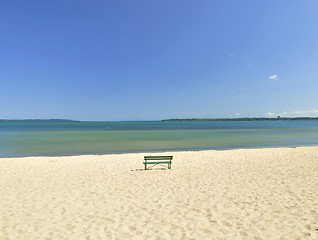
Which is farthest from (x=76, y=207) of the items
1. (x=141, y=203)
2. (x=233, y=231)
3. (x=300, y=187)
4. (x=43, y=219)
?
(x=300, y=187)

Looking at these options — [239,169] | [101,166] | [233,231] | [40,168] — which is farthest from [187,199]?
[40,168]

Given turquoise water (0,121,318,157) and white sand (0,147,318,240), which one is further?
turquoise water (0,121,318,157)

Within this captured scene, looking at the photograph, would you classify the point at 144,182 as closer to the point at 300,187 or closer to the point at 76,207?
the point at 76,207

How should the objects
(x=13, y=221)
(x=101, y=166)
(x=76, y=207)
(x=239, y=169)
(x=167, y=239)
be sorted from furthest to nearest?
(x=101, y=166) < (x=239, y=169) < (x=76, y=207) < (x=13, y=221) < (x=167, y=239)

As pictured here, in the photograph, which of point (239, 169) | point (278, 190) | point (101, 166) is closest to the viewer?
point (278, 190)

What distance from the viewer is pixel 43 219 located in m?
6.03

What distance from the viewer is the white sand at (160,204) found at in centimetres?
533

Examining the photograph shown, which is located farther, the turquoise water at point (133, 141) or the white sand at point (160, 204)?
the turquoise water at point (133, 141)

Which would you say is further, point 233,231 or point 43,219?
point 43,219

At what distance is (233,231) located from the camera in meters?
5.32

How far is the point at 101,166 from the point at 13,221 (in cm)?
807

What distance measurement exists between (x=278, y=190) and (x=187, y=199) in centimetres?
428

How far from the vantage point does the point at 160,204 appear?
280 inches

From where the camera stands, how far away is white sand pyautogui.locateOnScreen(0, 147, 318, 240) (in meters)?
5.33
